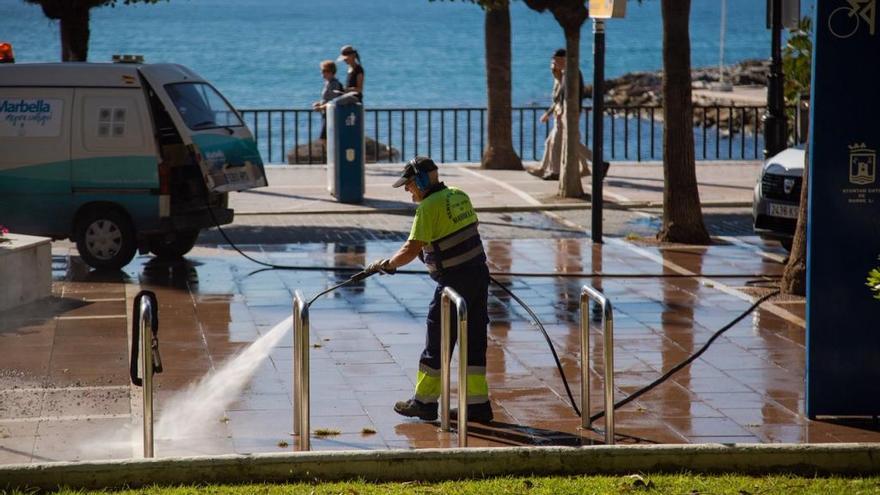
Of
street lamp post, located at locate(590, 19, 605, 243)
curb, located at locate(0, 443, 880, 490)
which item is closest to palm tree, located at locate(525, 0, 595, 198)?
street lamp post, located at locate(590, 19, 605, 243)

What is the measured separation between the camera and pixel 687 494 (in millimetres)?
7211

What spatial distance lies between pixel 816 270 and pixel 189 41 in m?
111

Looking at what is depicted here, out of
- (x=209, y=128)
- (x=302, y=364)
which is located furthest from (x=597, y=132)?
(x=302, y=364)

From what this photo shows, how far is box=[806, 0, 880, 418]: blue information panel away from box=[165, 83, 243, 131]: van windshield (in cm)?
721

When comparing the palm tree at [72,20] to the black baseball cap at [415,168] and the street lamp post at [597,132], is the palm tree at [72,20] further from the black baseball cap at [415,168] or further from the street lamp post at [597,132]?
the black baseball cap at [415,168]

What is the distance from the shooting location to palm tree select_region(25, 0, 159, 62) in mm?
18625

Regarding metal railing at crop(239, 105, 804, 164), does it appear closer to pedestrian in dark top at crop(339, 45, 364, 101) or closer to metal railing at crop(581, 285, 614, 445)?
pedestrian in dark top at crop(339, 45, 364, 101)

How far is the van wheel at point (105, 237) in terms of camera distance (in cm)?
1430

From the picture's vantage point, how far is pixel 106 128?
1420 cm

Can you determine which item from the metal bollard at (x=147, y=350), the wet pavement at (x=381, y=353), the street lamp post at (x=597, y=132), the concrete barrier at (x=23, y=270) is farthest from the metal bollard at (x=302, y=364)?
the street lamp post at (x=597, y=132)

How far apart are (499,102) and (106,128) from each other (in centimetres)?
966

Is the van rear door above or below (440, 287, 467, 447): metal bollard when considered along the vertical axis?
above

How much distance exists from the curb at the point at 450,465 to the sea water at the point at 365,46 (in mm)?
50289

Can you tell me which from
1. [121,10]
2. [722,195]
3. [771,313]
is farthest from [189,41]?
[771,313]
